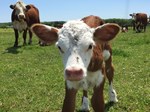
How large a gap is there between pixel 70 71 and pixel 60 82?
537cm

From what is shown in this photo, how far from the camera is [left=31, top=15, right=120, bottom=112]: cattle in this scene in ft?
16.6

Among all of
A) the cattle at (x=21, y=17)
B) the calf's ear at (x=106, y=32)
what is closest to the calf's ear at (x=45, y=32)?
the calf's ear at (x=106, y=32)

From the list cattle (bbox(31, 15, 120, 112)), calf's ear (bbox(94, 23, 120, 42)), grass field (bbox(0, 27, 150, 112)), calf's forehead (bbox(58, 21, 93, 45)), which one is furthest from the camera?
grass field (bbox(0, 27, 150, 112))

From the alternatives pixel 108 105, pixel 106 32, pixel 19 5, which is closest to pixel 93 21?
pixel 106 32

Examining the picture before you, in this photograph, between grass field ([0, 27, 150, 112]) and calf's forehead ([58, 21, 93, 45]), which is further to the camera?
grass field ([0, 27, 150, 112])

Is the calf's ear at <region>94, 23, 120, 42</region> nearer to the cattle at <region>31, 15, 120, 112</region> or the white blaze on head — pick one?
the cattle at <region>31, 15, 120, 112</region>

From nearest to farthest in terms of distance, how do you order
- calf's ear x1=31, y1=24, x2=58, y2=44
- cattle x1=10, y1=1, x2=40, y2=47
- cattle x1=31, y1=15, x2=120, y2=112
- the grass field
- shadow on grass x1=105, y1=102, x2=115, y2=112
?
cattle x1=31, y1=15, x2=120, y2=112
calf's ear x1=31, y1=24, x2=58, y2=44
shadow on grass x1=105, y1=102, x2=115, y2=112
the grass field
cattle x1=10, y1=1, x2=40, y2=47

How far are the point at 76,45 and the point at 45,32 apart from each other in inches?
34.5

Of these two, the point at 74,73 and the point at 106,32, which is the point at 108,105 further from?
the point at 74,73

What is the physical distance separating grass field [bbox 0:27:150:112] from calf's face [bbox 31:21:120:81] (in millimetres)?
642

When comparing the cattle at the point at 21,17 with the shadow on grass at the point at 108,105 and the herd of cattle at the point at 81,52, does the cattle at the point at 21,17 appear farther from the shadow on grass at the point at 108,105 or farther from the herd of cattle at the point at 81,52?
the herd of cattle at the point at 81,52

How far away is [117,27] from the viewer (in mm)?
5707

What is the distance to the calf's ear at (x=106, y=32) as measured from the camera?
573 centimetres

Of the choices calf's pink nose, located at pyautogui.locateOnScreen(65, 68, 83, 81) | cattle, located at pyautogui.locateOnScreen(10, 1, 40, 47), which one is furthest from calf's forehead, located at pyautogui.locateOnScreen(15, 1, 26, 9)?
calf's pink nose, located at pyautogui.locateOnScreen(65, 68, 83, 81)
